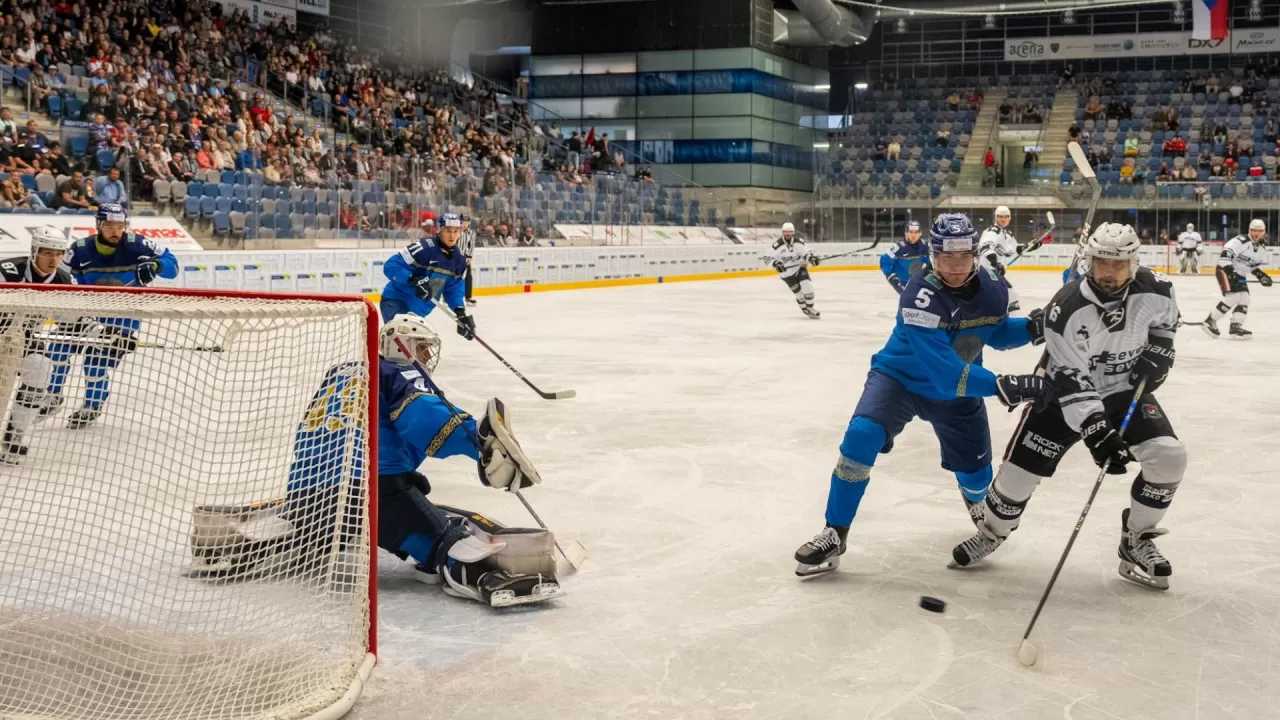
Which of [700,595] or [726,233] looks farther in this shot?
[726,233]

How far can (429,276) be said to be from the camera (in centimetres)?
834

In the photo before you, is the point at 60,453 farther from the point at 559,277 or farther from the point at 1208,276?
the point at 1208,276

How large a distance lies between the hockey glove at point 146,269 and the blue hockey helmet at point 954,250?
193 inches

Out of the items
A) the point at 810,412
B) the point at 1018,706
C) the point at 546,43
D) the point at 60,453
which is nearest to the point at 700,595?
the point at 1018,706

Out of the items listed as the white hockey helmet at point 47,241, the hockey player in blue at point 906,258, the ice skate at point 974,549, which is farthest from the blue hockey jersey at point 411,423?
the hockey player in blue at point 906,258

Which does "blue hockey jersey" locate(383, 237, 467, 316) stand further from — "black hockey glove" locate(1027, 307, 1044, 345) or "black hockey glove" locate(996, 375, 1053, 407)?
"black hockey glove" locate(996, 375, 1053, 407)

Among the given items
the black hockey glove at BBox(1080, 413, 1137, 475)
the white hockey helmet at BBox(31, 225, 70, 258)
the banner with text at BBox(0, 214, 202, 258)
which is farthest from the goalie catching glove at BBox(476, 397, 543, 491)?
the banner with text at BBox(0, 214, 202, 258)

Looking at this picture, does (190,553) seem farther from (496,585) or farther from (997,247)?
(997,247)

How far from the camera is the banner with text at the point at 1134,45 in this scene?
33.1m

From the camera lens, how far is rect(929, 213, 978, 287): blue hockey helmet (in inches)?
160

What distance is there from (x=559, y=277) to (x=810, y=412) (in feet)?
41.4

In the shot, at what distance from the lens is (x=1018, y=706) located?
9.97ft

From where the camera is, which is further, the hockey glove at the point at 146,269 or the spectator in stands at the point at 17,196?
the spectator in stands at the point at 17,196

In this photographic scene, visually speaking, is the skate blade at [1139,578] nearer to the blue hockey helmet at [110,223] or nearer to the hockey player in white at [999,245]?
the blue hockey helmet at [110,223]
